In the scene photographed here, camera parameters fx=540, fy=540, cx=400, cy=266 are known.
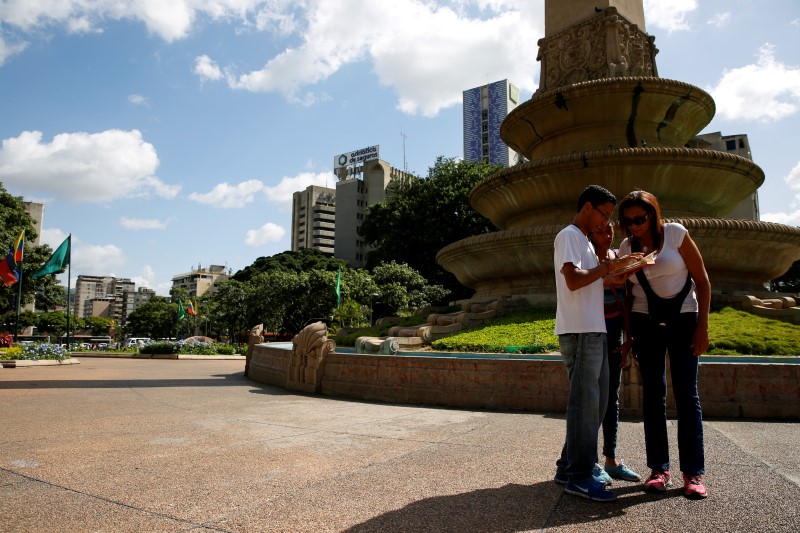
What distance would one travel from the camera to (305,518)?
2.67 meters

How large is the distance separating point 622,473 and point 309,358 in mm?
6256

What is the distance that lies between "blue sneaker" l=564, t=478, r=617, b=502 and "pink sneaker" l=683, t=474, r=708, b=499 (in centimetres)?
40

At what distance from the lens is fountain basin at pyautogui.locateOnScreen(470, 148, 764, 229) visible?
490 inches

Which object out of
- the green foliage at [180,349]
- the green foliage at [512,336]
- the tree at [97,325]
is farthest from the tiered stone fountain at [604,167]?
the tree at [97,325]

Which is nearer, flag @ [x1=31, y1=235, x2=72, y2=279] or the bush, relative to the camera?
the bush

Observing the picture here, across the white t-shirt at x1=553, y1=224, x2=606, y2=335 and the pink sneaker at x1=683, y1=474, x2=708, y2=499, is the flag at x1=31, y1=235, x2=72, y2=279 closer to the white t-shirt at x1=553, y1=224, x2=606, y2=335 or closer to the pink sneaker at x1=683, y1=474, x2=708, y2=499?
the white t-shirt at x1=553, y1=224, x2=606, y2=335

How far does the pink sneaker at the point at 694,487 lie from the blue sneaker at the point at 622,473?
328mm

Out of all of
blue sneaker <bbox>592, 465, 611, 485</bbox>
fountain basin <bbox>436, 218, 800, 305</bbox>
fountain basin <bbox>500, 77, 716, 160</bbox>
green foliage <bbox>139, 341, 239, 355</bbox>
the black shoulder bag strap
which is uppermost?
fountain basin <bbox>500, 77, 716, 160</bbox>

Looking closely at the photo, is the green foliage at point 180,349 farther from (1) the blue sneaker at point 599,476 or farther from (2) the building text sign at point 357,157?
(2) the building text sign at point 357,157

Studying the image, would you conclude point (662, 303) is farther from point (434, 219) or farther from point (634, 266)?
point (434, 219)

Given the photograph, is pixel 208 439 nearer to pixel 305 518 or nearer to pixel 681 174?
pixel 305 518

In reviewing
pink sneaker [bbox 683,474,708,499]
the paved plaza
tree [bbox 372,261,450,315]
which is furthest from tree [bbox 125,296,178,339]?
pink sneaker [bbox 683,474,708,499]

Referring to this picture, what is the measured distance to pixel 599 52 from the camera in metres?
15.7

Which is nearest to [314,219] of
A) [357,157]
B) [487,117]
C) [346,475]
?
Answer: [357,157]
